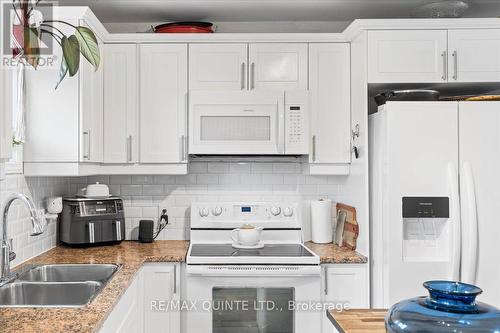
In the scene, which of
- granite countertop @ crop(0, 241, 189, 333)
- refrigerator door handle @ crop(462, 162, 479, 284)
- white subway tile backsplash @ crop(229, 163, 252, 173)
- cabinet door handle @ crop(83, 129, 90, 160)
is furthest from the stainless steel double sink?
refrigerator door handle @ crop(462, 162, 479, 284)

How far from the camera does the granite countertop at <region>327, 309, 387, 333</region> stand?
4.55 ft

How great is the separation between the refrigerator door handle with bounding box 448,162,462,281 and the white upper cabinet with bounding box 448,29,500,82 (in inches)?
25.4

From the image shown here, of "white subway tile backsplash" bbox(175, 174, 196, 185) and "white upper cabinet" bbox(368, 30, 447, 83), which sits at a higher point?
"white upper cabinet" bbox(368, 30, 447, 83)

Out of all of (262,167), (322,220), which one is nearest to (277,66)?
(262,167)

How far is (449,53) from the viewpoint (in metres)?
2.73

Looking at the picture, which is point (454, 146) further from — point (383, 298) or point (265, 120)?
point (265, 120)

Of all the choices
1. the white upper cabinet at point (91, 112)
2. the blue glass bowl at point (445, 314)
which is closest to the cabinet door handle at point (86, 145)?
the white upper cabinet at point (91, 112)

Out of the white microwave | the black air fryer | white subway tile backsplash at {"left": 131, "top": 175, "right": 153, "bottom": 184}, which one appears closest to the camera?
the black air fryer

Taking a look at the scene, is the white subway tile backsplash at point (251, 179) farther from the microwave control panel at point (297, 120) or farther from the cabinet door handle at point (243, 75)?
the cabinet door handle at point (243, 75)

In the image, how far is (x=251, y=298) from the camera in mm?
2658

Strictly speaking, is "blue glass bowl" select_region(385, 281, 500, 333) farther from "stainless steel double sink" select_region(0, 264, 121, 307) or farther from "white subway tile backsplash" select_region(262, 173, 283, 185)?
"white subway tile backsplash" select_region(262, 173, 283, 185)

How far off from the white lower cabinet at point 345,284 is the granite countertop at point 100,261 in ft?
0.17

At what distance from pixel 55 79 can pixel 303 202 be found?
6.06ft

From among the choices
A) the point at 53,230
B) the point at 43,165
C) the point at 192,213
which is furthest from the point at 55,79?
the point at 192,213
